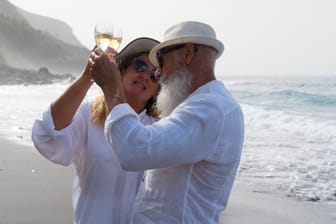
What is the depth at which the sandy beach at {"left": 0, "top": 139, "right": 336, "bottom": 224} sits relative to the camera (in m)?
5.30

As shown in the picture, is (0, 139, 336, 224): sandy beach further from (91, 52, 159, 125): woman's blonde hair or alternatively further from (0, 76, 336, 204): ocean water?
(91, 52, 159, 125): woman's blonde hair

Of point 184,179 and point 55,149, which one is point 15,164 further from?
point 184,179

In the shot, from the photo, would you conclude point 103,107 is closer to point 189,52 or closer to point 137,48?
point 137,48

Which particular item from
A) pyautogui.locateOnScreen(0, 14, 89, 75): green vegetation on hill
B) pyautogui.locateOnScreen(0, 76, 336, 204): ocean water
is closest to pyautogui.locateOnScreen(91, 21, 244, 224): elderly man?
pyautogui.locateOnScreen(0, 76, 336, 204): ocean water

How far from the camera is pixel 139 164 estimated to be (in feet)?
6.08

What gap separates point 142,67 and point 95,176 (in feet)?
1.93

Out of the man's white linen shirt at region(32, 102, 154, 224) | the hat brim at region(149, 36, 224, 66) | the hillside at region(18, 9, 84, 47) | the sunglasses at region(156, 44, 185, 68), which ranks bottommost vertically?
the hillside at region(18, 9, 84, 47)

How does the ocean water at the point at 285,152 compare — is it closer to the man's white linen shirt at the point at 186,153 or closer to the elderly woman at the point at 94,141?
the elderly woman at the point at 94,141

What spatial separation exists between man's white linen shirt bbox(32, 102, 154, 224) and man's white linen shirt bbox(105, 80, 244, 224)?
38 centimetres

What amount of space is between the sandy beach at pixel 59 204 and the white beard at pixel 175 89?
10.7ft

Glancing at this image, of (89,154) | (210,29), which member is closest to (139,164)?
(210,29)

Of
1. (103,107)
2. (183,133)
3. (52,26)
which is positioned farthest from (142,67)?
(52,26)

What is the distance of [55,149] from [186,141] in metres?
0.91

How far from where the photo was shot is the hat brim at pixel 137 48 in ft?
8.90
